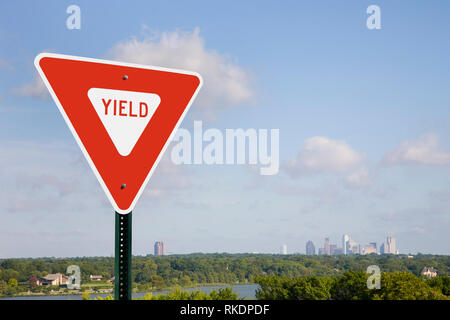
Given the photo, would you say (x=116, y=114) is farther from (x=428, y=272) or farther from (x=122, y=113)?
(x=428, y=272)

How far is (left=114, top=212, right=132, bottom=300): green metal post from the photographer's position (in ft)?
7.77

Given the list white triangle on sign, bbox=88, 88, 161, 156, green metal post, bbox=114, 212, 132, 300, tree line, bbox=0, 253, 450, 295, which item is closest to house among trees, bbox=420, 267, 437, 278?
tree line, bbox=0, 253, 450, 295

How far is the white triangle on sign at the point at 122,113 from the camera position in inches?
92.4

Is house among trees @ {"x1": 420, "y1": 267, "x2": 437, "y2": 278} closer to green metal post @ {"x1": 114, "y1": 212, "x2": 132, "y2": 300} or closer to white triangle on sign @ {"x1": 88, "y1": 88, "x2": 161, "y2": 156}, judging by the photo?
green metal post @ {"x1": 114, "y1": 212, "x2": 132, "y2": 300}

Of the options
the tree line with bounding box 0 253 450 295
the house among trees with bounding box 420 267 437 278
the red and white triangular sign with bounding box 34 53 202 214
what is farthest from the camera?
the house among trees with bounding box 420 267 437 278

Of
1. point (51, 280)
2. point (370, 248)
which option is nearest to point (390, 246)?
point (370, 248)

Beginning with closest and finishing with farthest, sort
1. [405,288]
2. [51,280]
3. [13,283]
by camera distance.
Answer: [51,280] → [13,283] → [405,288]

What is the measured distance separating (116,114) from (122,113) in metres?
0.03

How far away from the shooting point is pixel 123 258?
94.0 inches

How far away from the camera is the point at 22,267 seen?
5519 centimetres

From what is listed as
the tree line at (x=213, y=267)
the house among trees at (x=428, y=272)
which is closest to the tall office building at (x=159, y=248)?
the tree line at (x=213, y=267)

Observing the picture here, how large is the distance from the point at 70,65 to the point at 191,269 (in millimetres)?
61018

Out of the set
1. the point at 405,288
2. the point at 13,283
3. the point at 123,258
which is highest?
the point at 123,258
